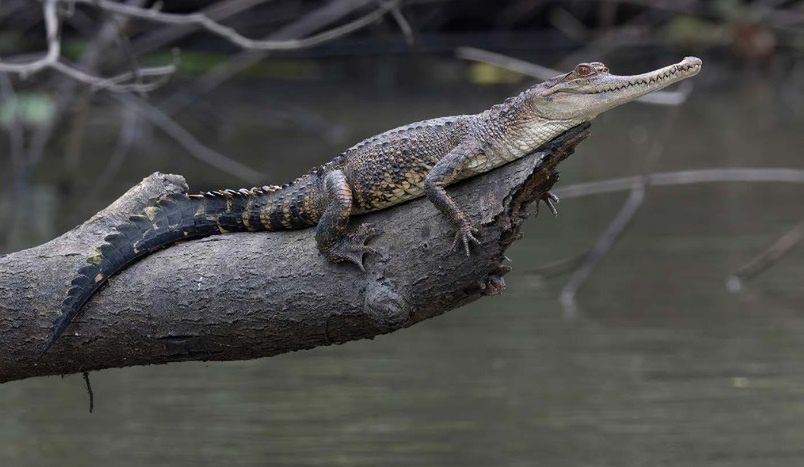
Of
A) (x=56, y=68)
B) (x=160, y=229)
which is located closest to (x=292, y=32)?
(x=56, y=68)

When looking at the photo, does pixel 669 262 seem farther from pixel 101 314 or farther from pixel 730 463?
pixel 101 314

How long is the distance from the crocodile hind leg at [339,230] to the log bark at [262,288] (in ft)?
0.13

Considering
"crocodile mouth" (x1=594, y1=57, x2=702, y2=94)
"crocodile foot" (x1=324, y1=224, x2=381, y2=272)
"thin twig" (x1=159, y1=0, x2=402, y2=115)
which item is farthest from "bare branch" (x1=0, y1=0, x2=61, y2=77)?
"thin twig" (x1=159, y1=0, x2=402, y2=115)

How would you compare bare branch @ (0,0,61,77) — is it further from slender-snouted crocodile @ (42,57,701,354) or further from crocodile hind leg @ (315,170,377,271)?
crocodile hind leg @ (315,170,377,271)

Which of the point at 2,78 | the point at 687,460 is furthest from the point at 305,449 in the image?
the point at 2,78

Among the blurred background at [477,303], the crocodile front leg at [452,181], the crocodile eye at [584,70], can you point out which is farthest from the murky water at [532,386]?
the crocodile eye at [584,70]

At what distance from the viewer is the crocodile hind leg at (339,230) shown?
398 centimetres

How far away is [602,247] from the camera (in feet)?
24.2

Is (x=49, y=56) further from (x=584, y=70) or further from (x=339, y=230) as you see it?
(x=584, y=70)

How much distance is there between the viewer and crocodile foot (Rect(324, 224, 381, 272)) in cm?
397

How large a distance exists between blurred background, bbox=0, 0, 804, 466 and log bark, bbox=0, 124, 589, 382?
1746mm

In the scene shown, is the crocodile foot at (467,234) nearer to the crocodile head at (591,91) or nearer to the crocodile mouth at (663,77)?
the crocodile head at (591,91)

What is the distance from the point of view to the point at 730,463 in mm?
5742

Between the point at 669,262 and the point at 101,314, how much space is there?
224 inches
